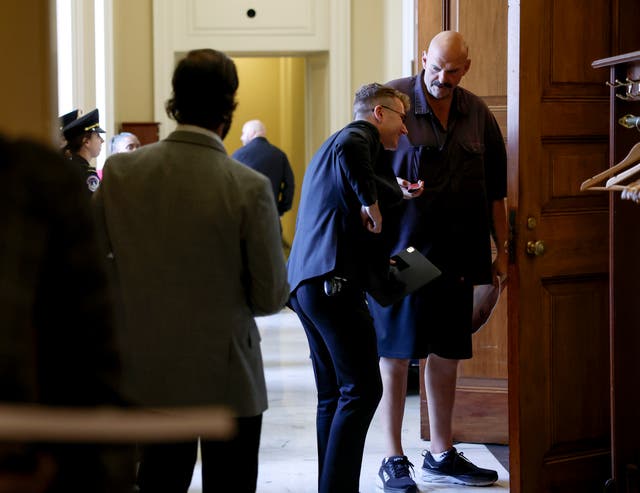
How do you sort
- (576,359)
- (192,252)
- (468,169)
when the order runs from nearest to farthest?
(192,252) < (576,359) < (468,169)

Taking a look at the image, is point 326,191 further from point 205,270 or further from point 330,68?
point 330,68

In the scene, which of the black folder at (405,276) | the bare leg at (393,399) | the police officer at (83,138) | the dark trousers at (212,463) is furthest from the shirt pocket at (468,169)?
the dark trousers at (212,463)

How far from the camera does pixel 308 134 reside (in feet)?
36.4

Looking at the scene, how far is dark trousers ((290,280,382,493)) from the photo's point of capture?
3361 millimetres

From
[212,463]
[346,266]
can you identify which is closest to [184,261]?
[212,463]

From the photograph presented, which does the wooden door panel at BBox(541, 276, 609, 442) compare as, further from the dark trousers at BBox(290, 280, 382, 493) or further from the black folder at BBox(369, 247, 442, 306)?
the dark trousers at BBox(290, 280, 382, 493)

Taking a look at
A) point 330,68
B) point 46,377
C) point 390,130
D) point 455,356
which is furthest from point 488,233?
point 330,68

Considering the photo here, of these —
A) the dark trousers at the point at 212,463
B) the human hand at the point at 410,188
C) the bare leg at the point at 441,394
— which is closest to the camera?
the dark trousers at the point at 212,463

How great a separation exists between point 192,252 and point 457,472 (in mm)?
2095

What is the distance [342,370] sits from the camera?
341 cm

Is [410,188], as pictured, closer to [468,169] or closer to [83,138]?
[468,169]

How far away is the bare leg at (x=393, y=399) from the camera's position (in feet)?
13.0

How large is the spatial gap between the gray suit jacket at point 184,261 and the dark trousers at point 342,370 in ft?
3.20

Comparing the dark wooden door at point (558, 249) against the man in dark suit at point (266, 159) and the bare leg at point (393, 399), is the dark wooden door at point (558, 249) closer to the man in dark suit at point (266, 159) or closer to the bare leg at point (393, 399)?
the bare leg at point (393, 399)
